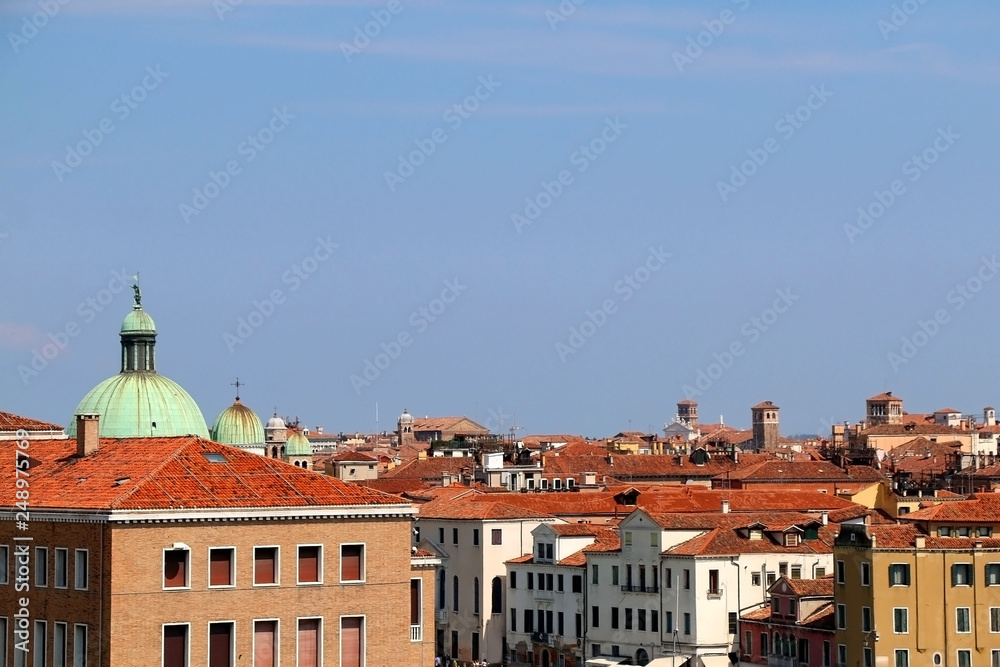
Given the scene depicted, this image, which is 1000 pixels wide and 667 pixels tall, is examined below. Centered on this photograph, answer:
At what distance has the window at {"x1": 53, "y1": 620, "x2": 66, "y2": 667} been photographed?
36.8 metres

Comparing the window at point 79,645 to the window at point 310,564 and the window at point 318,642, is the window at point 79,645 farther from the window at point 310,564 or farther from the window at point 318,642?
the window at point 310,564

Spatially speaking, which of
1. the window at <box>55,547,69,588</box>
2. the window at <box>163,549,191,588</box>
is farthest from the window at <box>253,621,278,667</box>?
the window at <box>55,547,69,588</box>

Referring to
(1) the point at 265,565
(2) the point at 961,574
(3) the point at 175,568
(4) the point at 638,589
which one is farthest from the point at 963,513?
(3) the point at 175,568

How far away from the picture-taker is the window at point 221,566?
1462 inches

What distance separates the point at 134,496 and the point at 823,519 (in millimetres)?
38624

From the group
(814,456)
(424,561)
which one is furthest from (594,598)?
(814,456)

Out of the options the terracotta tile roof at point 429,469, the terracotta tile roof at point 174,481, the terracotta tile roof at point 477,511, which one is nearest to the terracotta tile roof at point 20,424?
the terracotta tile roof at point 174,481

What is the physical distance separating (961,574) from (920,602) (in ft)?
4.73

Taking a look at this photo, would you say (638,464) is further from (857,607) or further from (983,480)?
(857,607)

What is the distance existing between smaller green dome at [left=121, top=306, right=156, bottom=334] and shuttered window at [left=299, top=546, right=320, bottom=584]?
85.4 feet

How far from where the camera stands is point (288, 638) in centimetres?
3775

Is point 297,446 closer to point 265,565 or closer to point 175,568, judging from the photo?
point 265,565

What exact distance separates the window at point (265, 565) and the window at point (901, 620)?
2343 centimetres

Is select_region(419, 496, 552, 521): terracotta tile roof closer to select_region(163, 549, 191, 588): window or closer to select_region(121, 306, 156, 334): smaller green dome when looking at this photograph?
select_region(121, 306, 156, 334): smaller green dome
